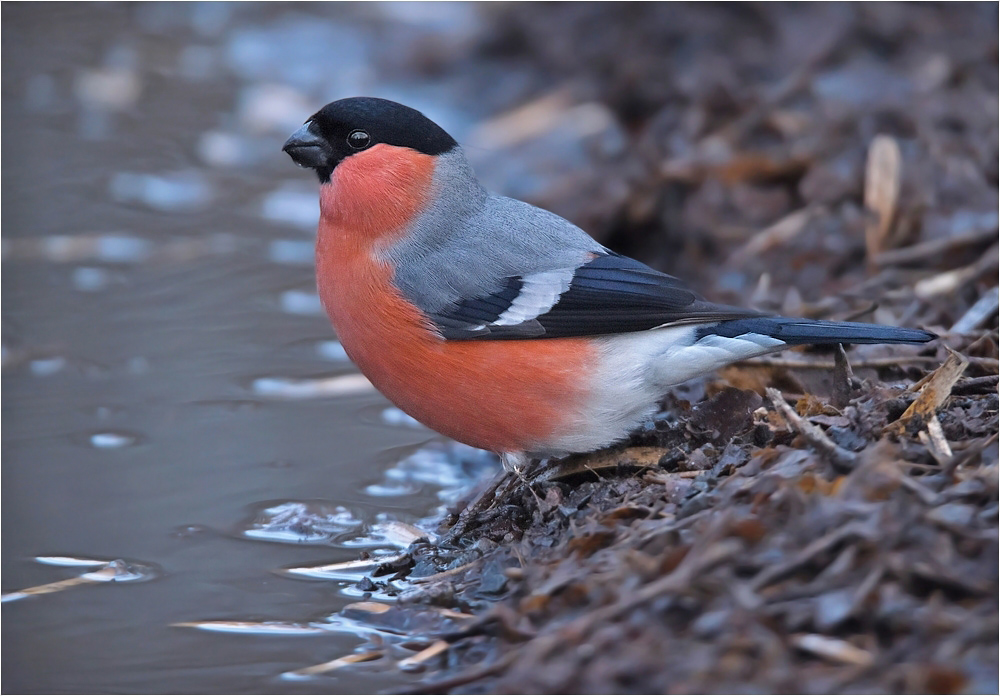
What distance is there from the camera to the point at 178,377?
6.81 metres

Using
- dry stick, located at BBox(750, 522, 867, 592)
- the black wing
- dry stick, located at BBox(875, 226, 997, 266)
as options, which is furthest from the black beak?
dry stick, located at BBox(875, 226, 997, 266)

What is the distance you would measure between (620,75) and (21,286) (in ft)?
17.2

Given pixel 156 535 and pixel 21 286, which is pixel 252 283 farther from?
pixel 156 535

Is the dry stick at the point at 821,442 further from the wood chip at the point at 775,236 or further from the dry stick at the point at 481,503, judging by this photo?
the wood chip at the point at 775,236

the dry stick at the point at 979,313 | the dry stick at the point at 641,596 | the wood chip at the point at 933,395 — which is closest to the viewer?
the dry stick at the point at 641,596

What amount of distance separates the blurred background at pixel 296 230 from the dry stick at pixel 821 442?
69.3 inches

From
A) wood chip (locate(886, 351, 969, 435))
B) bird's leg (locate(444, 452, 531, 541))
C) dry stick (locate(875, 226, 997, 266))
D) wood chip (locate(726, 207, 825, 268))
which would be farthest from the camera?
wood chip (locate(726, 207, 825, 268))

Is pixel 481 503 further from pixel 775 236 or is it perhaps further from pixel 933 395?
pixel 775 236

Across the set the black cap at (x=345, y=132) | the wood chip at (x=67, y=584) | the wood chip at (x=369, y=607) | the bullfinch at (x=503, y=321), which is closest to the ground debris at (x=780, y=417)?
the wood chip at (x=369, y=607)

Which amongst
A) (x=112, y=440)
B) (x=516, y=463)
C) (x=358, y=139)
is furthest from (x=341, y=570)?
(x=358, y=139)

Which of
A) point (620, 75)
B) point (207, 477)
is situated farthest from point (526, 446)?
point (620, 75)

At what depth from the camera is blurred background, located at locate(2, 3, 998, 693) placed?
489cm

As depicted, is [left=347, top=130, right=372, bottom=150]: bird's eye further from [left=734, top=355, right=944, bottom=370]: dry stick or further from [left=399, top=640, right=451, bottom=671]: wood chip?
[left=399, top=640, right=451, bottom=671]: wood chip

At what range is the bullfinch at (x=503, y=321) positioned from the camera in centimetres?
502
